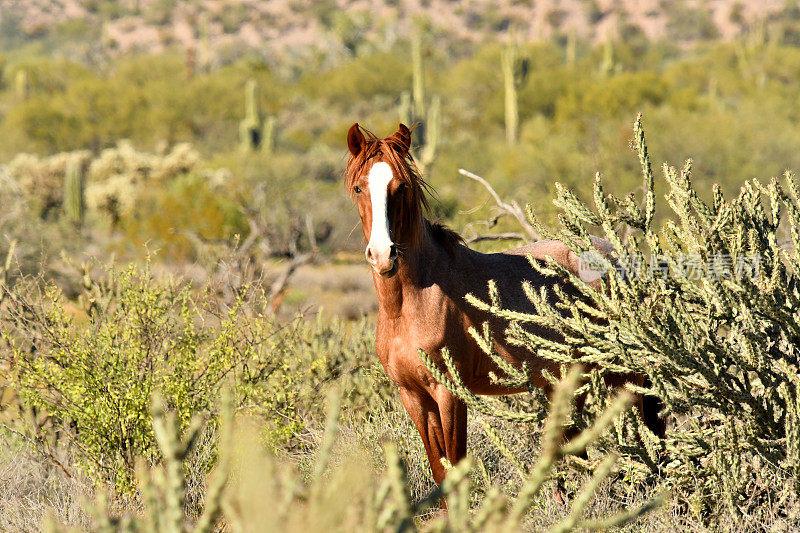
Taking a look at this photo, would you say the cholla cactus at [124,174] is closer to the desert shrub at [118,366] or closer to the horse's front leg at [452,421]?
the desert shrub at [118,366]

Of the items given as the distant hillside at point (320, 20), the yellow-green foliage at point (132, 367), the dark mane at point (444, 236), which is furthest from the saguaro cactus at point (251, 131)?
the distant hillside at point (320, 20)

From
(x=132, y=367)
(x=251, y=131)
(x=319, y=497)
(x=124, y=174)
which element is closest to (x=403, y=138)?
(x=132, y=367)

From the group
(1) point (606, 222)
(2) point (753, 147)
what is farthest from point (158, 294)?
(2) point (753, 147)

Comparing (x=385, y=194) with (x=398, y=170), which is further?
(x=398, y=170)

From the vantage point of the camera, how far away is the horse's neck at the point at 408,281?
418 cm

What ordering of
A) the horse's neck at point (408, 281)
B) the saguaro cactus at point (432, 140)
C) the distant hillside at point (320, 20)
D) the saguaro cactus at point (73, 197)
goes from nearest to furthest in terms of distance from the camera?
the horse's neck at point (408, 281)
the saguaro cactus at point (73, 197)
the saguaro cactus at point (432, 140)
the distant hillside at point (320, 20)

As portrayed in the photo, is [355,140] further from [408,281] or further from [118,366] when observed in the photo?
[118,366]

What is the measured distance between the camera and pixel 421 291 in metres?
4.20

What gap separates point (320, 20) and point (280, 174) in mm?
63116

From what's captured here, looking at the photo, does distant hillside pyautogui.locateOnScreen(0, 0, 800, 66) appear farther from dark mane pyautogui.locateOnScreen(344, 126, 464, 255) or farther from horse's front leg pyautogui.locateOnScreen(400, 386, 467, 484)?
horse's front leg pyautogui.locateOnScreen(400, 386, 467, 484)

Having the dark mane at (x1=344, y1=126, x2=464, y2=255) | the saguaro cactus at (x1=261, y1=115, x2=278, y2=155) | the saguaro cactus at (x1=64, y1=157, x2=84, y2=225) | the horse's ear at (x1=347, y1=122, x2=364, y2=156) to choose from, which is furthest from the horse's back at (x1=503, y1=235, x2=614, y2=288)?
the saguaro cactus at (x1=261, y1=115, x2=278, y2=155)

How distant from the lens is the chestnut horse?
3890 millimetres

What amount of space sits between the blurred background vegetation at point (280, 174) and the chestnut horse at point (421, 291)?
72 cm

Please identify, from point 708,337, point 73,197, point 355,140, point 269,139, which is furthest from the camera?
point 269,139
